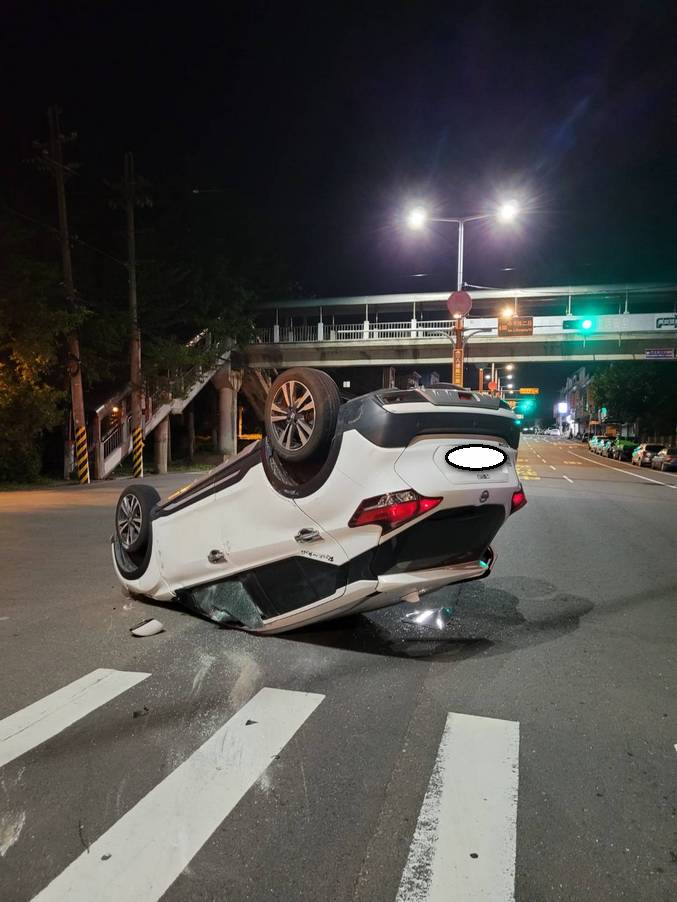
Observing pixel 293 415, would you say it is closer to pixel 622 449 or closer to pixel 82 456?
pixel 82 456

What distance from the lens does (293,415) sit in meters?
4.29

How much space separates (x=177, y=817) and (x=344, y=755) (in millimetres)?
910

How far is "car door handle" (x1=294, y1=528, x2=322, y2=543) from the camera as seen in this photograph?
421 centimetres

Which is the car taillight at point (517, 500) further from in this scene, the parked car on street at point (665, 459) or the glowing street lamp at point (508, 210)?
the parked car on street at point (665, 459)

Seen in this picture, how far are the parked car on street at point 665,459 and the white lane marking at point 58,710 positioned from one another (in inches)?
1315

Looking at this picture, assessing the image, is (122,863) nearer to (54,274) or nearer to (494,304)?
(54,274)

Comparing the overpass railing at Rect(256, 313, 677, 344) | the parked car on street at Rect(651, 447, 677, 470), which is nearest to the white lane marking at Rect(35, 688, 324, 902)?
the overpass railing at Rect(256, 313, 677, 344)

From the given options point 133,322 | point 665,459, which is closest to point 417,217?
point 133,322

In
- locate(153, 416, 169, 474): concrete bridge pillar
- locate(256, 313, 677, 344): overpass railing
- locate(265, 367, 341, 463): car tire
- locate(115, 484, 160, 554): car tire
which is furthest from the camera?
locate(256, 313, 677, 344): overpass railing

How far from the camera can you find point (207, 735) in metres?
3.42

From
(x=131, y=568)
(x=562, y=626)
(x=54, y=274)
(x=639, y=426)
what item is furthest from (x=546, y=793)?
(x=639, y=426)

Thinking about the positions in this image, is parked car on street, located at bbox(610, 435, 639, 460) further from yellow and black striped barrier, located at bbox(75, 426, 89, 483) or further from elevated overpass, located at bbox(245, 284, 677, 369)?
yellow and black striped barrier, located at bbox(75, 426, 89, 483)

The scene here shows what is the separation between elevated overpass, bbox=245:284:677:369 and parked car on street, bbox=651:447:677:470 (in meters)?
5.28

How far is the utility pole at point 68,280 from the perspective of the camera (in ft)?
67.1
